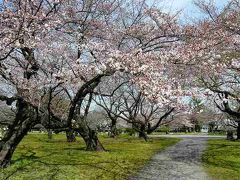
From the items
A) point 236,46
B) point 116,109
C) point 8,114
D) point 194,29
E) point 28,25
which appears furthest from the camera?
point 116,109

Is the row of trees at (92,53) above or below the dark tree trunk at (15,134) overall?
above

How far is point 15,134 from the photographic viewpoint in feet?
52.7

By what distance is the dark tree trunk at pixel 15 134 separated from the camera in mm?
15666

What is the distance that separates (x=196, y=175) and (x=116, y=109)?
130 feet

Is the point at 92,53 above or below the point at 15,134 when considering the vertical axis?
above

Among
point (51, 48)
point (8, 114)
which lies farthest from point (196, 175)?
point (8, 114)

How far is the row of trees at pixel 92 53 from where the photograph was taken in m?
12.9

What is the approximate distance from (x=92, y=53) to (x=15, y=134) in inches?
181

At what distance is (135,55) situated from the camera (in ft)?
45.1

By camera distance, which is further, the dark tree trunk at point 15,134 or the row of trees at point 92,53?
the dark tree trunk at point 15,134

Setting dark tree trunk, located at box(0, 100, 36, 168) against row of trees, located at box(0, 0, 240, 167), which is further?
dark tree trunk, located at box(0, 100, 36, 168)

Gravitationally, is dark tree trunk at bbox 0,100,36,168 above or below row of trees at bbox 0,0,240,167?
below

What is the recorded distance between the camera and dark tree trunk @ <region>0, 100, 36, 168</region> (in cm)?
1567

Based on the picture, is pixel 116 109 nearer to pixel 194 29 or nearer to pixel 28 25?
pixel 194 29
